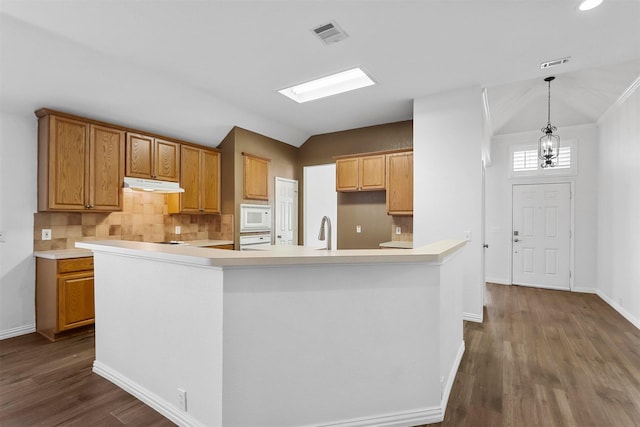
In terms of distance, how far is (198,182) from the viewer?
4.86 m

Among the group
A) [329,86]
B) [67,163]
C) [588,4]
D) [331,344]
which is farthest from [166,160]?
[588,4]

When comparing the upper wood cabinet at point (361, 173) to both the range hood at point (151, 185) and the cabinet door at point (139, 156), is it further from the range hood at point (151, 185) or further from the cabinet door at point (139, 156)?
the cabinet door at point (139, 156)

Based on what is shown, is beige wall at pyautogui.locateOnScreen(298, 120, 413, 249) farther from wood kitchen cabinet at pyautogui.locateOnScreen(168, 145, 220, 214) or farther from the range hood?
the range hood

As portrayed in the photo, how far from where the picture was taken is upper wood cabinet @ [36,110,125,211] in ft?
11.1

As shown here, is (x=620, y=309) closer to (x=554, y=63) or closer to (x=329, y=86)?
(x=554, y=63)

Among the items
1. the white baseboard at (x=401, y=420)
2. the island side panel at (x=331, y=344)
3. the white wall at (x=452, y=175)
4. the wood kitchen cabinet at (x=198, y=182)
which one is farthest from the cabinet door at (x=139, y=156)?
the white baseboard at (x=401, y=420)

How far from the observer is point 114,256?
2340 millimetres

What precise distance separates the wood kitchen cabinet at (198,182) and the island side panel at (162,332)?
2259 millimetres

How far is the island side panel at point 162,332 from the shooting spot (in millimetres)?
1700

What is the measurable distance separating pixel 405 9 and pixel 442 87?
1.68m

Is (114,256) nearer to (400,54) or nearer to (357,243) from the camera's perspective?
(400,54)

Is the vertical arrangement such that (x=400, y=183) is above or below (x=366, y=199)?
above

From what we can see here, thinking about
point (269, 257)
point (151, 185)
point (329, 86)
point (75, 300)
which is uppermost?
point (329, 86)

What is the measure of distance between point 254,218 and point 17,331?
3.15 metres
